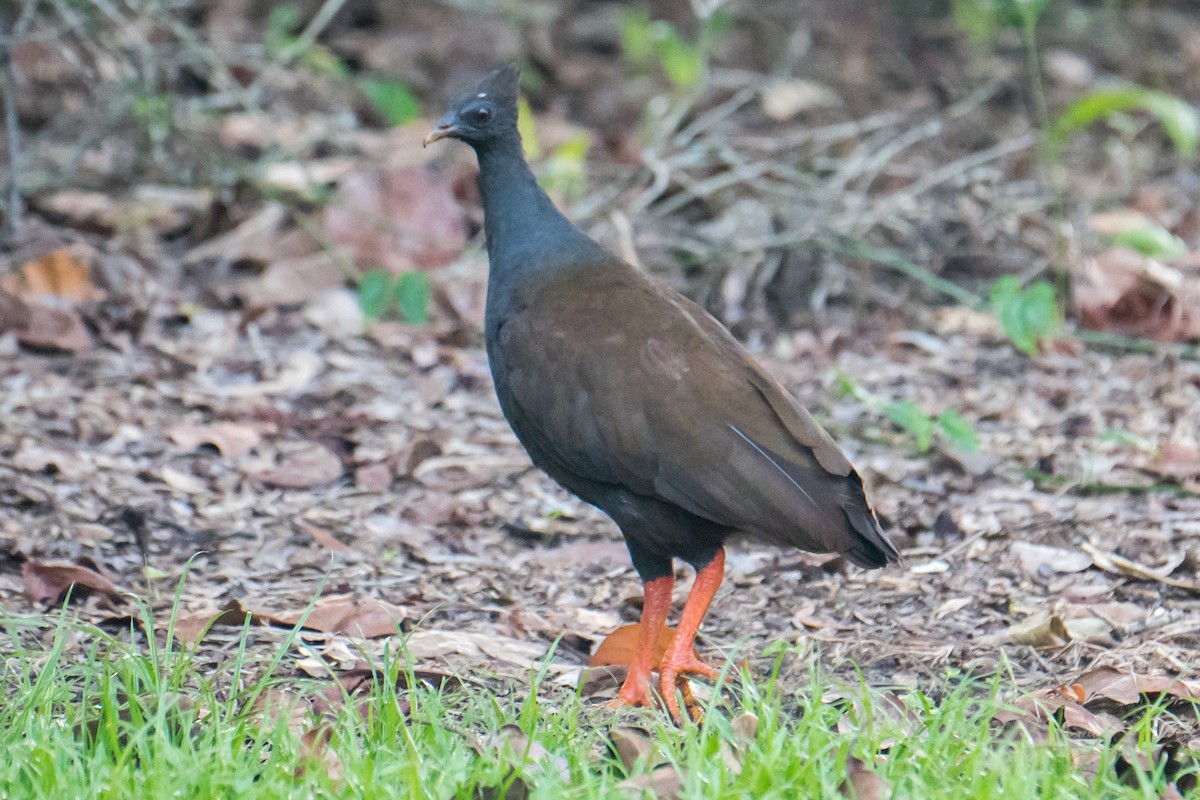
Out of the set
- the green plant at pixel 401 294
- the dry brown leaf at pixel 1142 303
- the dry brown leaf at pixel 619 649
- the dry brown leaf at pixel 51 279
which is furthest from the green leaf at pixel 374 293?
the dry brown leaf at pixel 1142 303

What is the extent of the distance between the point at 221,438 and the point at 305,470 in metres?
0.34

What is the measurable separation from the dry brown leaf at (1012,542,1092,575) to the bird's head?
6.13 feet

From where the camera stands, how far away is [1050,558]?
4324 millimetres

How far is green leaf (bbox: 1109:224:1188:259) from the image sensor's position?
21.4ft

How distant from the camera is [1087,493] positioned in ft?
15.9

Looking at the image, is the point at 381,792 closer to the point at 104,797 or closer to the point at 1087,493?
the point at 104,797

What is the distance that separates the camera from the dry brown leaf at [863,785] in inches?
Result: 108

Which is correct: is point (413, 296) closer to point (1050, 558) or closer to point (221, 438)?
point (221, 438)

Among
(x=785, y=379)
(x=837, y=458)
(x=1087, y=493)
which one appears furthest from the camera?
(x=785, y=379)

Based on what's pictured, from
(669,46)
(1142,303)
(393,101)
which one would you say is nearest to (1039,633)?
(1142,303)

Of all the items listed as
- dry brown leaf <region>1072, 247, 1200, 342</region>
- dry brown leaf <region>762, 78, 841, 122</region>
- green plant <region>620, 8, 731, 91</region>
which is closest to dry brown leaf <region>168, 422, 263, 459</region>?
green plant <region>620, 8, 731, 91</region>

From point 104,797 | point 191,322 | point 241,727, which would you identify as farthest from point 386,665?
point 191,322

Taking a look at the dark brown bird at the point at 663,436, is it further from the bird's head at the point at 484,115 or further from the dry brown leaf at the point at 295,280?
the dry brown leaf at the point at 295,280

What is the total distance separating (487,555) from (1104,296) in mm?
3022
